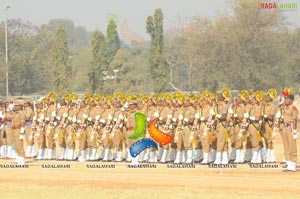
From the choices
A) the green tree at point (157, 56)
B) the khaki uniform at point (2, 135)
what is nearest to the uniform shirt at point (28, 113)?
the khaki uniform at point (2, 135)

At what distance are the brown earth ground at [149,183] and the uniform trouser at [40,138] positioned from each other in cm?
381

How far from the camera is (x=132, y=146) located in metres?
32.3

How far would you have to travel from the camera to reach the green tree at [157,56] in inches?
3046

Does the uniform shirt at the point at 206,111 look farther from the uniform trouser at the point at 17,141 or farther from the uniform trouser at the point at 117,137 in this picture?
the uniform trouser at the point at 17,141

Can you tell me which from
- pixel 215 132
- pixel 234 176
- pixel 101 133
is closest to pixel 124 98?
pixel 101 133

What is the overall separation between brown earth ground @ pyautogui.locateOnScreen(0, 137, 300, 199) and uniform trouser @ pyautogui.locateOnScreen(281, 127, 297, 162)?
58 centimetres

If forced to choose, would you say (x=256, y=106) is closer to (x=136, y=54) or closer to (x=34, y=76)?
(x=34, y=76)

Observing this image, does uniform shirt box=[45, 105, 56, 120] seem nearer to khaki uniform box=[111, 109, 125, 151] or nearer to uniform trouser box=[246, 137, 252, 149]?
khaki uniform box=[111, 109, 125, 151]

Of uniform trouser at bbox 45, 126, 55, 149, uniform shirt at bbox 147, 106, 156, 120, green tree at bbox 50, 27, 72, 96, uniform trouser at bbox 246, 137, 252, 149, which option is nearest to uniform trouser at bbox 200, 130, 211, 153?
uniform trouser at bbox 246, 137, 252, 149

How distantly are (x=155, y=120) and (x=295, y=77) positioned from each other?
43.7m

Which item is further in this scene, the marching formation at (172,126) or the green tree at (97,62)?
the green tree at (97,62)

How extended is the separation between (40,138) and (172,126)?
5.66 metres

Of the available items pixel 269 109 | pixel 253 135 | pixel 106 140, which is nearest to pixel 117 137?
pixel 106 140

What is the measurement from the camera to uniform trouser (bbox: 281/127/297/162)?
28.5 metres
